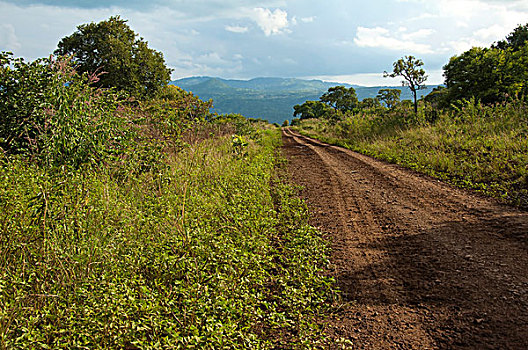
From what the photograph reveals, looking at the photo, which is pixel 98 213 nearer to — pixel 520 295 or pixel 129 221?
pixel 129 221

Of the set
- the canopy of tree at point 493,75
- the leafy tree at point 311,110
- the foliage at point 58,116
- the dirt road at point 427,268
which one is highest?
the leafy tree at point 311,110

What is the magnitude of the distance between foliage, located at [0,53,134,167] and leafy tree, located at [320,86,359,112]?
66997 mm

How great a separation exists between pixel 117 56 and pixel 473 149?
25704mm

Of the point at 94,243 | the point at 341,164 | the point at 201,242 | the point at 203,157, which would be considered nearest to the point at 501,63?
the point at 341,164

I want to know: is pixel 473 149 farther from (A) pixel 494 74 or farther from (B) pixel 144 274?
(B) pixel 144 274

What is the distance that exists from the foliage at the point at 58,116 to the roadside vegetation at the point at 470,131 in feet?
23.7

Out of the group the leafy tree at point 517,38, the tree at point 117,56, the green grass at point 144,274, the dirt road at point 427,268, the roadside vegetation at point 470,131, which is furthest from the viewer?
the leafy tree at point 517,38

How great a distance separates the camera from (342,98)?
72.9 meters

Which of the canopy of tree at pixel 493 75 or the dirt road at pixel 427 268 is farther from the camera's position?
the canopy of tree at pixel 493 75

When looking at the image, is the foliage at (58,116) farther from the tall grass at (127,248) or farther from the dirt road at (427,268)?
the dirt road at (427,268)

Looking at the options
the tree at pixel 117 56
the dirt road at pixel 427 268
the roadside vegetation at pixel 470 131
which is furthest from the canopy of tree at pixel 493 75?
the tree at pixel 117 56

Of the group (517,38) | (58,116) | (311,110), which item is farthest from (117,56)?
(311,110)

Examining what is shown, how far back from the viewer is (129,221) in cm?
396

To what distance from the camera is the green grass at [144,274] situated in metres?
2.56
